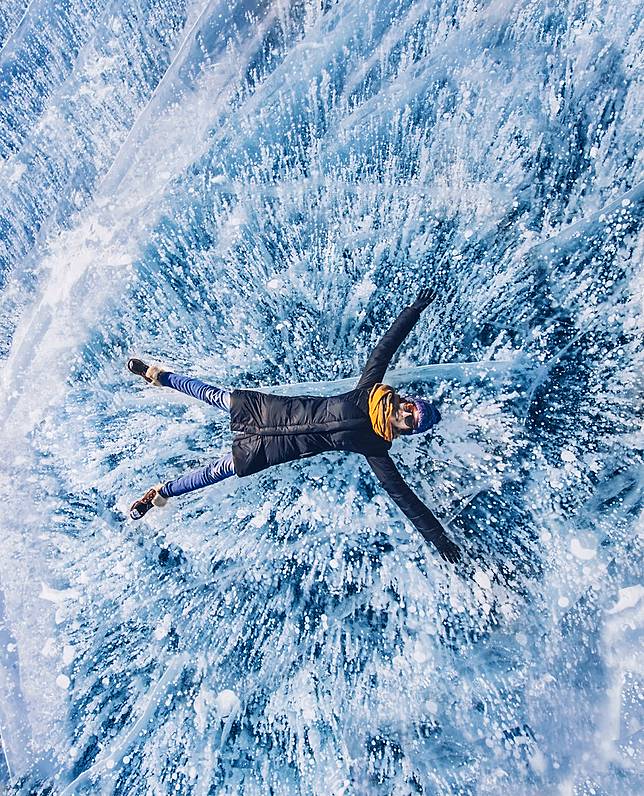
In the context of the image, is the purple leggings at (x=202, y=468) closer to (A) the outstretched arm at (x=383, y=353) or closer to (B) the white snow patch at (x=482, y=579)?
(A) the outstretched arm at (x=383, y=353)

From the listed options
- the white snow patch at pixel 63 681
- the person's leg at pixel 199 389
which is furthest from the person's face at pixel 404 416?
the white snow patch at pixel 63 681

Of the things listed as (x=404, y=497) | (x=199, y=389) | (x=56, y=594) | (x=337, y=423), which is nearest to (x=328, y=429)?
(x=337, y=423)

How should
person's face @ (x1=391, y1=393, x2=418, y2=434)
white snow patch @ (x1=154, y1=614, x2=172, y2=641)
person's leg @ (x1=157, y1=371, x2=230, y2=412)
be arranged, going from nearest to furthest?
1. person's face @ (x1=391, y1=393, x2=418, y2=434)
2. person's leg @ (x1=157, y1=371, x2=230, y2=412)
3. white snow patch @ (x1=154, y1=614, x2=172, y2=641)

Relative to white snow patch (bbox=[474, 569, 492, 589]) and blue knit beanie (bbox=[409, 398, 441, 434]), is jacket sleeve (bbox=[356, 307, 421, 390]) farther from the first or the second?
white snow patch (bbox=[474, 569, 492, 589])

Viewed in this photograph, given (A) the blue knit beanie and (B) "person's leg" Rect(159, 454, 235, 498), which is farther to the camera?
(B) "person's leg" Rect(159, 454, 235, 498)

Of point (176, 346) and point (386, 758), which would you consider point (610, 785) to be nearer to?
point (386, 758)

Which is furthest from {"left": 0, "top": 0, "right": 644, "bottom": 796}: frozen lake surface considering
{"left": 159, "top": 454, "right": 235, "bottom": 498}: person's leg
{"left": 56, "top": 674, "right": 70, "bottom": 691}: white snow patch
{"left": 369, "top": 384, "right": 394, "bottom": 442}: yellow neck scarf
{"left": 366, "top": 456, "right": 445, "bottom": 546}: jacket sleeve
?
{"left": 369, "top": 384, "right": 394, "bottom": 442}: yellow neck scarf
